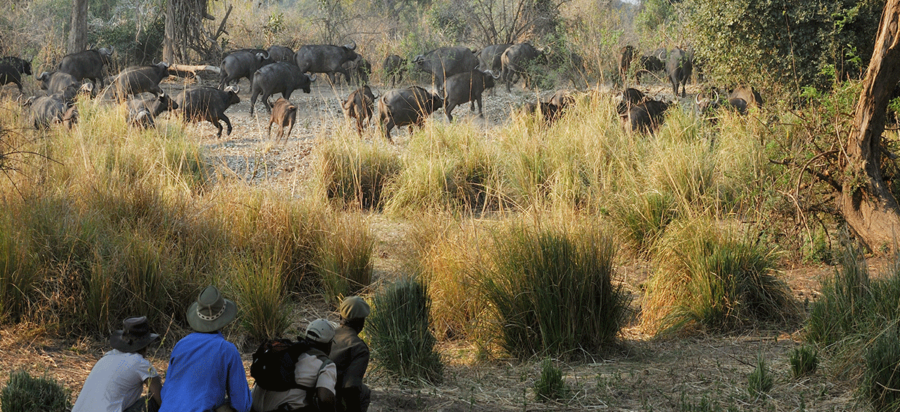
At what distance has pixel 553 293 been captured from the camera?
5172 millimetres

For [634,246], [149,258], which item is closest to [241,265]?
[149,258]

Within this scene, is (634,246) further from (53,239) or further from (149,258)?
(53,239)

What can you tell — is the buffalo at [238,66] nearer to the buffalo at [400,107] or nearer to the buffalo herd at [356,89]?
the buffalo herd at [356,89]

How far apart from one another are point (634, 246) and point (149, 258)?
13.2 feet

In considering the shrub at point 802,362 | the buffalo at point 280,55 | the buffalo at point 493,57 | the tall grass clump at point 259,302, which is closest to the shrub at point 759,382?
the shrub at point 802,362

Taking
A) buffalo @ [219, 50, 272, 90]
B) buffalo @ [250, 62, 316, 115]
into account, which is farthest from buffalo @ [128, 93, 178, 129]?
buffalo @ [219, 50, 272, 90]

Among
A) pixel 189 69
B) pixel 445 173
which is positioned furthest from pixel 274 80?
pixel 445 173

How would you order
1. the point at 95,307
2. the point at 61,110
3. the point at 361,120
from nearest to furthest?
the point at 95,307 → the point at 61,110 → the point at 361,120

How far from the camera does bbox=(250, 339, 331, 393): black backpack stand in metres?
3.47

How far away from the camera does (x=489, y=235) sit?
5.91m

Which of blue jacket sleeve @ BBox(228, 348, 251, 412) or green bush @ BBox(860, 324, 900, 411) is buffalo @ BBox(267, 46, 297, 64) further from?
green bush @ BBox(860, 324, 900, 411)

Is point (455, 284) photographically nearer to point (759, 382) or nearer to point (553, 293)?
point (553, 293)

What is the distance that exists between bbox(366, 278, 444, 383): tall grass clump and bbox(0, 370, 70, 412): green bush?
1.69 metres

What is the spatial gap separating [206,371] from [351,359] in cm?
64
